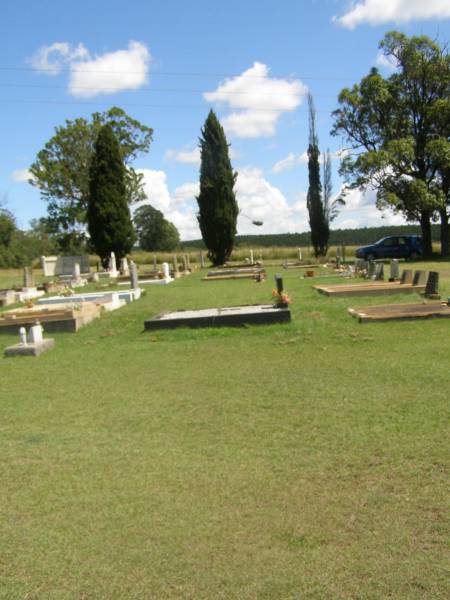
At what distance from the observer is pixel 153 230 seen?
74812 millimetres

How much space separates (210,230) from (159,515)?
33621mm

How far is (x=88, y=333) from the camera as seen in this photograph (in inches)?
454

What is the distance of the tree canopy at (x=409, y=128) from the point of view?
31500mm

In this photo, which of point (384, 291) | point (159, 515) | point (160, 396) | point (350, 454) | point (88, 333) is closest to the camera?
point (159, 515)

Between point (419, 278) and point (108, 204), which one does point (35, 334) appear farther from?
point (108, 204)

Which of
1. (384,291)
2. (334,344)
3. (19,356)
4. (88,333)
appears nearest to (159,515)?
(334,344)

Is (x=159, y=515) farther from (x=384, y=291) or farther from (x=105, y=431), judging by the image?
(x=384, y=291)

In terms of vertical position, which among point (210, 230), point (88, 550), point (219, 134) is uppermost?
point (219, 134)

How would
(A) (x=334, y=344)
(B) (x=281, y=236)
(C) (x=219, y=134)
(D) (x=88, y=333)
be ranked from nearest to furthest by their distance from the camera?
(A) (x=334, y=344) → (D) (x=88, y=333) → (C) (x=219, y=134) → (B) (x=281, y=236)

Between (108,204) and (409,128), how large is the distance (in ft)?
57.7

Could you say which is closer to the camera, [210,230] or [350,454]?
[350,454]

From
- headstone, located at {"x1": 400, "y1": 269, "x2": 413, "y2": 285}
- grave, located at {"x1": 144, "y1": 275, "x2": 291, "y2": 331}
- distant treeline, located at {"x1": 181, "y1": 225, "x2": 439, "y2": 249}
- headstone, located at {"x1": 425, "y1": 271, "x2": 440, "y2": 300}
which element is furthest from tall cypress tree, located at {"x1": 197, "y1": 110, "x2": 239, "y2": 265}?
distant treeline, located at {"x1": 181, "y1": 225, "x2": 439, "y2": 249}

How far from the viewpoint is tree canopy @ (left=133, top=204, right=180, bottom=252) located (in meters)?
74.4

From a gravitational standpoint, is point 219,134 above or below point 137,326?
above
